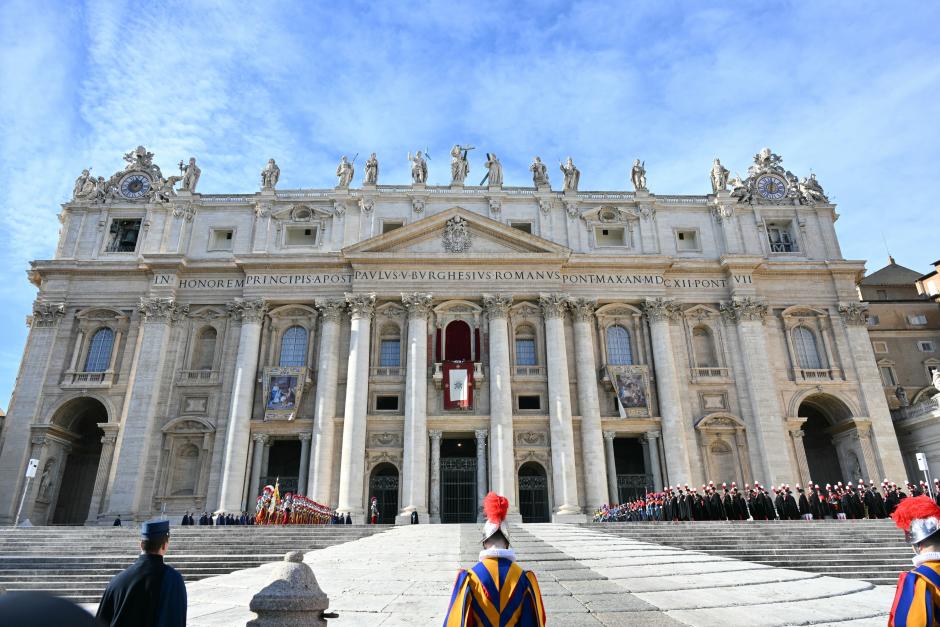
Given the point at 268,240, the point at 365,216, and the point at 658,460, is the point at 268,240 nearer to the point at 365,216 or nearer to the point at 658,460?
the point at 365,216

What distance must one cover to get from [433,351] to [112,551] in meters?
17.6

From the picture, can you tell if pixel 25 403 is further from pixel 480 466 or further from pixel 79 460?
pixel 480 466

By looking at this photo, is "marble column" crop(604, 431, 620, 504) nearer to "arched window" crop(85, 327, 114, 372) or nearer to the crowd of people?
the crowd of people

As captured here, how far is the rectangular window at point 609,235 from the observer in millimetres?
35031

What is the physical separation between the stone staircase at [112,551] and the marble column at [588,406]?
11251 millimetres

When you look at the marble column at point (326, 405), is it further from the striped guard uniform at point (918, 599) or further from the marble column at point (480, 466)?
the striped guard uniform at point (918, 599)

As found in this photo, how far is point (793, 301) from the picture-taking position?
33.8 meters

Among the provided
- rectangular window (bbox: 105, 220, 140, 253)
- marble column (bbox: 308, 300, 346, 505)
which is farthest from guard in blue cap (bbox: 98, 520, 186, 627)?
rectangular window (bbox: 105, 220, 140, 253)

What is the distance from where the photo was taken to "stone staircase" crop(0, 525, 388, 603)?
1295 cm

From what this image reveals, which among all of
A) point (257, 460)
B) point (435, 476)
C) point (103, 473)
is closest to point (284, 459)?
point (257, 460)

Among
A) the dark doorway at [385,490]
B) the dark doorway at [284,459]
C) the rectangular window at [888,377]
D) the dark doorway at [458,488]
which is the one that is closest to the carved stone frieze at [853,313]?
the rectangular window at [888,377]

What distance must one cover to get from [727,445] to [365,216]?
2170 cm

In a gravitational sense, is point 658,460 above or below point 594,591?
above

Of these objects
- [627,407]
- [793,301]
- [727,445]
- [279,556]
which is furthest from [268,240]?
[793,301]
